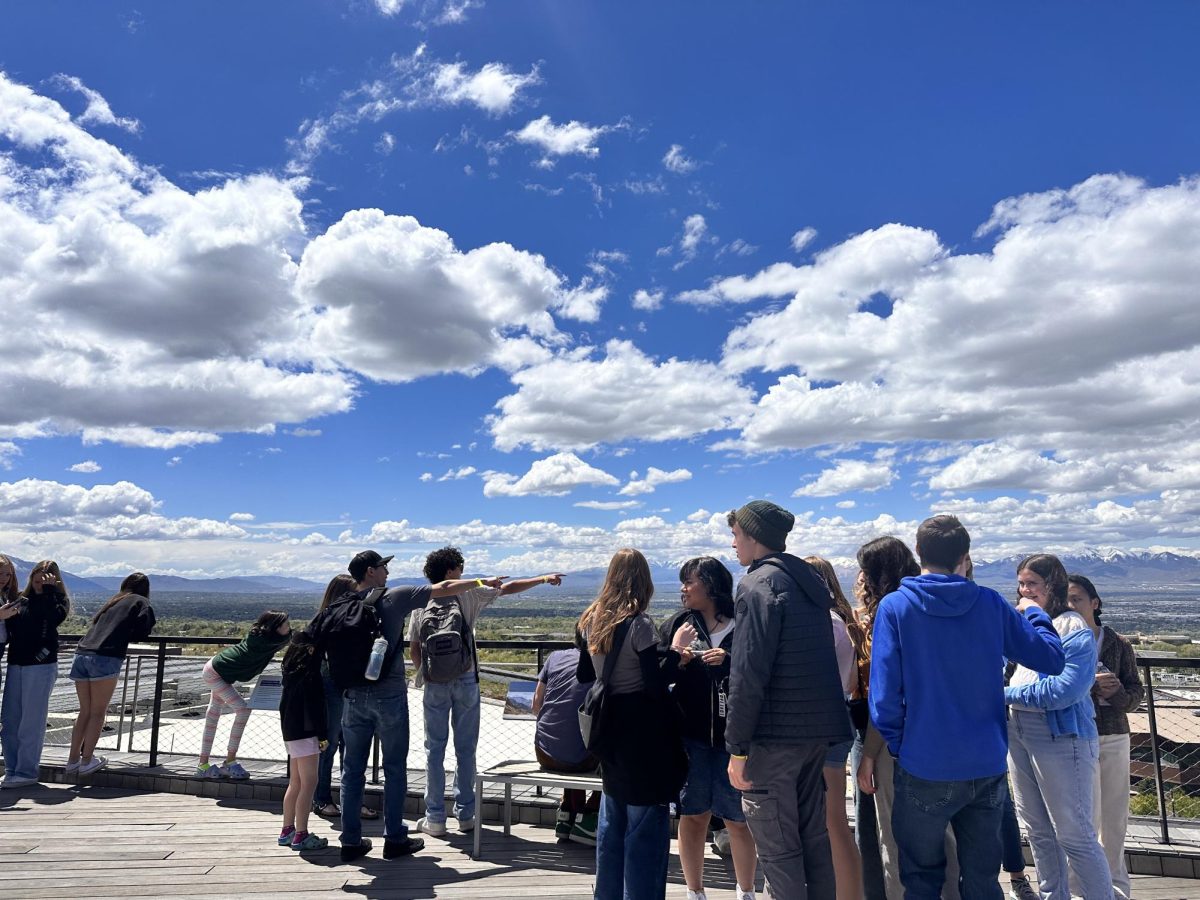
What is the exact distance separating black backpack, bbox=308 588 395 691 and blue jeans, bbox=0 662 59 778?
310 centimetres

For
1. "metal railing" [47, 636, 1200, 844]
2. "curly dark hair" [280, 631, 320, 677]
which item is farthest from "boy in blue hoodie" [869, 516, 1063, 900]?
"curly dark hair" [280, 631, 320, 677]

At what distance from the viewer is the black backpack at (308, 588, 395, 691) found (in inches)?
166

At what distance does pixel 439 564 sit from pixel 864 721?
2678mm

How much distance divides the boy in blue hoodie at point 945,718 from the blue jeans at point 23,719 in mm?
6178

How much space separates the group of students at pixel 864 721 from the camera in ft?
8.55

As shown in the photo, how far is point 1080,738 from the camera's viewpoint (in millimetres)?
3037

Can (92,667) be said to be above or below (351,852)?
above

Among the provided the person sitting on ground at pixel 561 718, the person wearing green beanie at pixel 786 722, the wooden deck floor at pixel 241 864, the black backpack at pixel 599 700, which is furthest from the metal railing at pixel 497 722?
the person wearing green beanie at pixel 786 722

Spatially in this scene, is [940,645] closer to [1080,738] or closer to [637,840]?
[1080,738]

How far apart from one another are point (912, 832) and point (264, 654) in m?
4.68

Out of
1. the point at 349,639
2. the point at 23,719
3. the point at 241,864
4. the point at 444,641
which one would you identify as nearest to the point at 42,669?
the point at 23,719

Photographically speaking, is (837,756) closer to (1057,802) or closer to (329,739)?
(1057,802)

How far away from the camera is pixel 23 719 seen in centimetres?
563

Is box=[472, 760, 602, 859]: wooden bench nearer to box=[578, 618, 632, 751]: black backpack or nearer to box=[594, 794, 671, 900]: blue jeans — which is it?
box=[594, 794, 671, 900]: blue jeans
